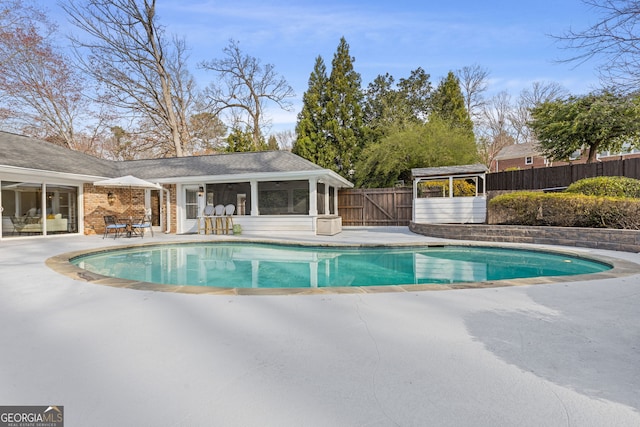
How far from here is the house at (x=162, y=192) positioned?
33.2 feet

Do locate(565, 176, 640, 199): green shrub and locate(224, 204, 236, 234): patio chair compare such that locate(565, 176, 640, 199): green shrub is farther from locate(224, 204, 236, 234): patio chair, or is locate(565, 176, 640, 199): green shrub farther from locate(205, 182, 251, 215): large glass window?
locate(224, 204, 236, 234): patio chair

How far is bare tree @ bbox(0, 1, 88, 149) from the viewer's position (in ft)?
52.6

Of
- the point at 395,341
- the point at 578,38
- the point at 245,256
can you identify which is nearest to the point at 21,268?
the point at 245,256

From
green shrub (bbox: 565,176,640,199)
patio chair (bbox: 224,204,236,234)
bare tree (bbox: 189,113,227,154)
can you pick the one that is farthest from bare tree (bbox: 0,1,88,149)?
green shrub (bbox: 565,176,640,199)

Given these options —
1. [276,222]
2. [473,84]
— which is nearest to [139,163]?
[276,222]

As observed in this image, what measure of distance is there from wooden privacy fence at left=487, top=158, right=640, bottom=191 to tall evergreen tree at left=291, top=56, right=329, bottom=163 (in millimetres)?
10272

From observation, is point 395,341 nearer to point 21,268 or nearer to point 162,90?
point 21,268

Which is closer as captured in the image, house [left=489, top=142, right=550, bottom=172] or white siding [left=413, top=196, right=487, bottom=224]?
white siding [left=413, top=196, right=487, bottom=224]

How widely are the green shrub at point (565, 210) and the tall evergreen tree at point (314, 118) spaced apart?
509 inches

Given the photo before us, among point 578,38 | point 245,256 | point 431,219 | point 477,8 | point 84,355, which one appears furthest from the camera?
point 431,219

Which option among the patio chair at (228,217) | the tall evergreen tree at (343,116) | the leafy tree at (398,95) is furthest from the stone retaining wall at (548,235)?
the leafy tree at (398,95)

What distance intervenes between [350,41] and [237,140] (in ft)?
34.4

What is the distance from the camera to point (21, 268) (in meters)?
5.40

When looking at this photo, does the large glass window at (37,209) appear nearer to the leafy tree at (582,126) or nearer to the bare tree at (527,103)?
the leafy tree at (582,126)
